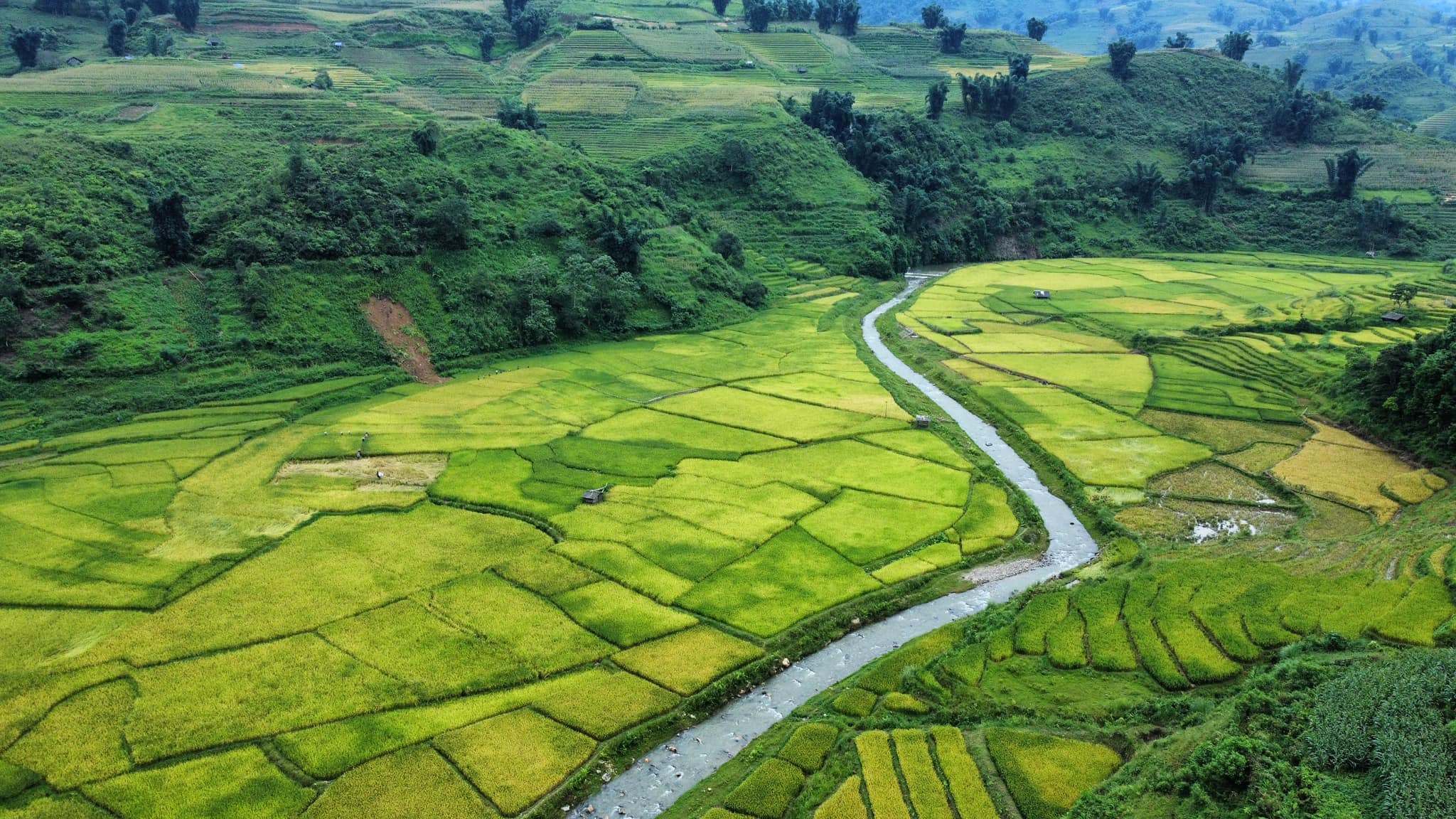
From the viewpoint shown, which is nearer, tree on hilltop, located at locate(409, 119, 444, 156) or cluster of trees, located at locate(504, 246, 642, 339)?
cluster of trees, located at locate(504, 246, 642, 339)

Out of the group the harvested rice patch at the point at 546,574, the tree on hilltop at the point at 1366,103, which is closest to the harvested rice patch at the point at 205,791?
the harvested rice patch at the point at 546,574

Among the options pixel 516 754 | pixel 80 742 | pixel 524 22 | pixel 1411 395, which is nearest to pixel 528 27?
pixel 524 22

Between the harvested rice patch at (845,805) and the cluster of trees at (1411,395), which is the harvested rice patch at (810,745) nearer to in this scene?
the harvested rice patch at (845,805)

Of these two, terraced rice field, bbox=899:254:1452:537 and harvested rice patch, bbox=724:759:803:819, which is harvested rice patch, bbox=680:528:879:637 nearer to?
harvested rice patch, bbox=724:759:803:819

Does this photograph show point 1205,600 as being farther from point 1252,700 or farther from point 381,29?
point 381,29

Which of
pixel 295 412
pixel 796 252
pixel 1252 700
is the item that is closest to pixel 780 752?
pixel 1252 700

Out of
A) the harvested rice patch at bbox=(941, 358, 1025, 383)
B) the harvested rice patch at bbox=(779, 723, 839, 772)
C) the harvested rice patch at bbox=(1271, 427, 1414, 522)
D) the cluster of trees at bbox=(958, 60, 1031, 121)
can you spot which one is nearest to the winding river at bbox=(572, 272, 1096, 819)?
the harvested rice patch at bbox=(779, 723, 839, 772)
